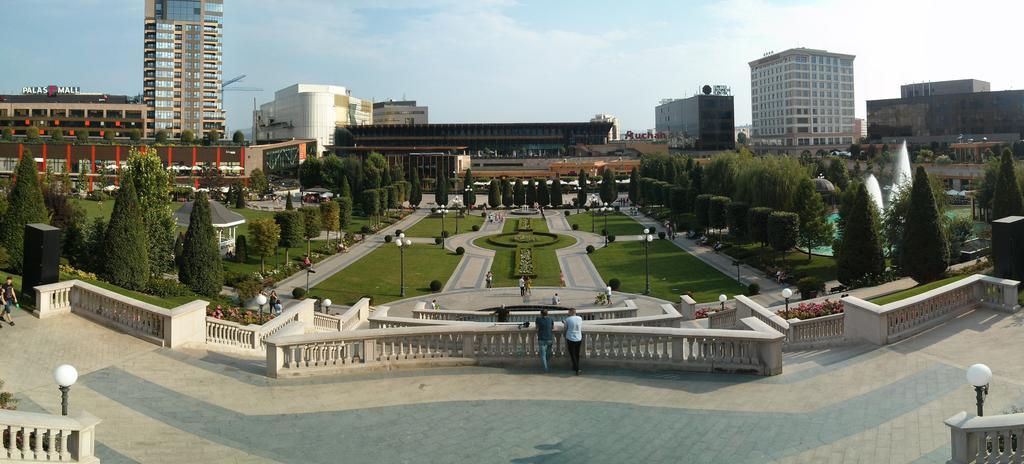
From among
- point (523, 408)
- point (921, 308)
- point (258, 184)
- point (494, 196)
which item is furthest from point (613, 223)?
point (523, 408)

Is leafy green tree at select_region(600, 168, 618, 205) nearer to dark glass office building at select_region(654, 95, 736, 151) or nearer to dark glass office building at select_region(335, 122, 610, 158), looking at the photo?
dark glass office building at select_region(335, 122, 610, 158)

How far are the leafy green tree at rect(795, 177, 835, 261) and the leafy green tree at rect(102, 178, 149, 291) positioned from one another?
42.6m

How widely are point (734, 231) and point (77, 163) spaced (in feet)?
340

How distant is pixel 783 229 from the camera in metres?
51.9

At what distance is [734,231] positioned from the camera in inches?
2448

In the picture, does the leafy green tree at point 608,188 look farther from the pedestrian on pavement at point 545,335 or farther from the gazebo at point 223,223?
the pedestrian on pavement at point 545,335

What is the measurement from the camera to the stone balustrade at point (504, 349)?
634 inches

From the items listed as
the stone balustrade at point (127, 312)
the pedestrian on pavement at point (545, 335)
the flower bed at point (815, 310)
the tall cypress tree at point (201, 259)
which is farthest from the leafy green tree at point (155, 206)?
the flower bed at point (815, 310)

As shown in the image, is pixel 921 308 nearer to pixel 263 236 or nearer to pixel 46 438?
pixel 46 438

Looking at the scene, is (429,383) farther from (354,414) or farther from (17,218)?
(17,218)

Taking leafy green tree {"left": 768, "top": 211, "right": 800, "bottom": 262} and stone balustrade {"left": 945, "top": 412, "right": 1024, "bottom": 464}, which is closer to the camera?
stone balustrade {"left": 945, "top": 412, "right": 1024, "bottom": 464}

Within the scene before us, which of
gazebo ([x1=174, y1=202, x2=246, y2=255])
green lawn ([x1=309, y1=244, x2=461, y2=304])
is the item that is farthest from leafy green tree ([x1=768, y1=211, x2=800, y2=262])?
gazebo ([x1=174, y1=202, x2=246, y2=255])

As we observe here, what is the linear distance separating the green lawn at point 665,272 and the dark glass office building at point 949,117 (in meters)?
127

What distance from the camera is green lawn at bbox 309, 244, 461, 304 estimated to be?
47.2m
